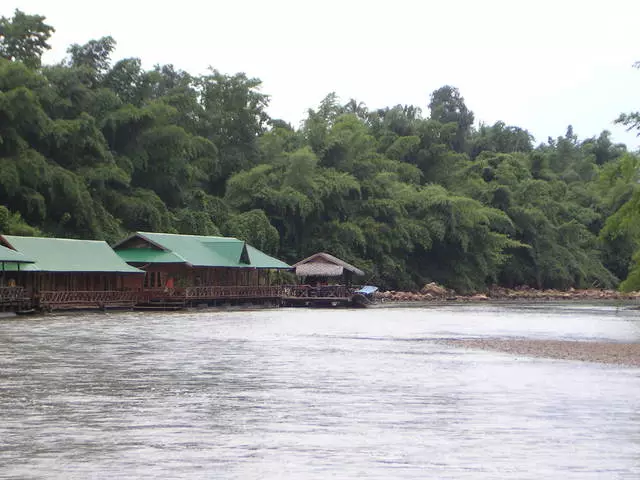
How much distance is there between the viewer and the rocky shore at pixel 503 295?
267 feet

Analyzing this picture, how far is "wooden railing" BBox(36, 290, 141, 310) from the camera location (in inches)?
2087

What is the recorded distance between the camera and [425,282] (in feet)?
299

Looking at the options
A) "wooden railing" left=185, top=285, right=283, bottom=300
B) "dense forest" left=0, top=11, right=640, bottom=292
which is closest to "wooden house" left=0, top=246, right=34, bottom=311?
"dense forest" left=0, top=11, right=640, bottom=292

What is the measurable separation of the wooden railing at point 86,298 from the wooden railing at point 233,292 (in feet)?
11.6

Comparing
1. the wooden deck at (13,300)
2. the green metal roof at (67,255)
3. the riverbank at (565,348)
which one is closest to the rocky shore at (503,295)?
the green metal roof at (67,255)

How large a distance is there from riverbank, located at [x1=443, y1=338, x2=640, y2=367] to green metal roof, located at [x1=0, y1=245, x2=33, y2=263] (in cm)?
2130

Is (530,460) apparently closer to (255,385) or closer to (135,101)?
(255,385)

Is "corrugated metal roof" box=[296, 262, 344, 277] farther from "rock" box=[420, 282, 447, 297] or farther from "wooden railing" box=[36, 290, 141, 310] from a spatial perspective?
"rock" box=[420, 282, 447, 297]

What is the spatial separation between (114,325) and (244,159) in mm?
42766

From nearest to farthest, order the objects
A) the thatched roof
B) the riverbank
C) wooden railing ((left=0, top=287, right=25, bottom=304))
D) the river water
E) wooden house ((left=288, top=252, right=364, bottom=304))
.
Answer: the river water → the riverbank → wooden railing ((left=0, top=287, right=25, bottom=304)) → wooden house ((left=288, top=252, right=364, bottom=304)) → the thatched roof

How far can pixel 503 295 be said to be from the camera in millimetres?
95062

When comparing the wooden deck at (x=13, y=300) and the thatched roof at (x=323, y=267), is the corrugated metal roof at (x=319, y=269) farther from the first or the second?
the wooden deck at (x=13, y=300)

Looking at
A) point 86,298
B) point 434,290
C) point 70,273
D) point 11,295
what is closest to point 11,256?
point 11,295

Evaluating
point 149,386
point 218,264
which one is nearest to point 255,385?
point 149,386
